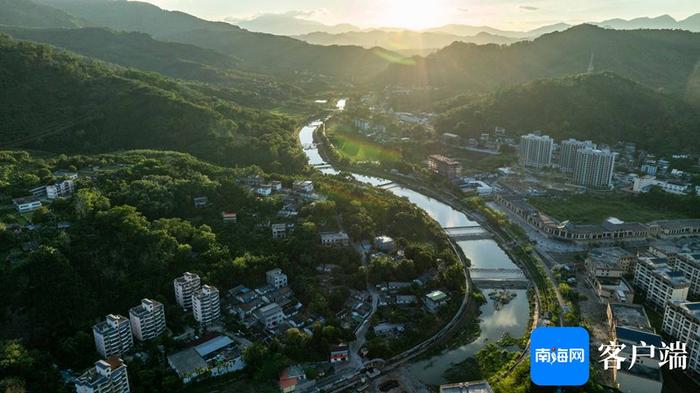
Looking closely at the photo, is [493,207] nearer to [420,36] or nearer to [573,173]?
[573,173]

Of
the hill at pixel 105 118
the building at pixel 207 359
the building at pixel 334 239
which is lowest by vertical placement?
the building at pixel 207 359

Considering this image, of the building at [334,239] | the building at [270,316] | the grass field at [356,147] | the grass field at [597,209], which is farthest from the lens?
the grass field at [356,147]

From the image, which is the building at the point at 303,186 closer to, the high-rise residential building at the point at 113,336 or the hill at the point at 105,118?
the hill at the point at 105,118

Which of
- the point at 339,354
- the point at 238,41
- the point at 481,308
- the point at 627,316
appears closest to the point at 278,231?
the point at 339,354

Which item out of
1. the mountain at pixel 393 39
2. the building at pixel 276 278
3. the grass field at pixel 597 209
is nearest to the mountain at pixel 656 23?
the mountain at pixel 393 39

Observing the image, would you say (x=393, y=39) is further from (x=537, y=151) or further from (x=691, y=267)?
(x=691, y=267)

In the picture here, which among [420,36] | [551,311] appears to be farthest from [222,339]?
[420,36]

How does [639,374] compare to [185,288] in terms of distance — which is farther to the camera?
[185,288]
